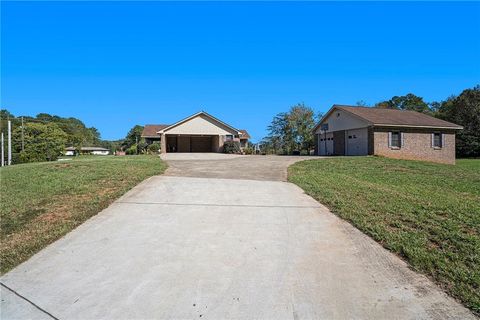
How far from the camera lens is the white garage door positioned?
A: 82.3ft

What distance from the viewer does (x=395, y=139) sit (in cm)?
2480

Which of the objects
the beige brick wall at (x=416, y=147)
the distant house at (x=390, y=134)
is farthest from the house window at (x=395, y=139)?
the beige brick wall at (x=416, y=147)

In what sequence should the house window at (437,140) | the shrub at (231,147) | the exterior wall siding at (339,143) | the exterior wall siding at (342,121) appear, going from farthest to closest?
the shrub at (231,147) < the exterior wall siding at (339,143) < the house window at (437,140) < the exterior wall siding at (342,121)

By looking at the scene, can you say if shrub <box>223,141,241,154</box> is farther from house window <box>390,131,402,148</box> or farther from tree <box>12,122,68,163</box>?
tree <box>12,122,68,163</box>

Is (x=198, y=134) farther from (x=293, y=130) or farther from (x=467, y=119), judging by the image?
(x=467, y=119)

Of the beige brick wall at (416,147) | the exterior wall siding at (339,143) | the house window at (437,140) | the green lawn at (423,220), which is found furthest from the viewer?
the exterior wall siding at (339,143)

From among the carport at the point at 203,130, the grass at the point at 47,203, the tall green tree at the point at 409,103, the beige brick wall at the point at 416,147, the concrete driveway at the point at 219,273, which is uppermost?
the tall green tree at the point at 409,103

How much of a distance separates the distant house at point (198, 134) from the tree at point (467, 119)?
2510 cm

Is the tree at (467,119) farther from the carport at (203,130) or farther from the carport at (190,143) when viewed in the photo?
the carport at (190,143)

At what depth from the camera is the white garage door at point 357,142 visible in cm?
2509

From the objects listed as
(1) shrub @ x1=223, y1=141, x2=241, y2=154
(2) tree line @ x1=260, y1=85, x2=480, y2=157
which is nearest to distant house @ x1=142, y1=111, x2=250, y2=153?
(1) shrub @ x1=223, y1=141, x2=241, y2=154

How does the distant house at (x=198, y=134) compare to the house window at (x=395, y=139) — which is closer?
the house window at (x=395, y=139)

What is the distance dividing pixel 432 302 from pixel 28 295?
13.5 feet

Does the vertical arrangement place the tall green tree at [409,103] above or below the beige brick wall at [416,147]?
above
